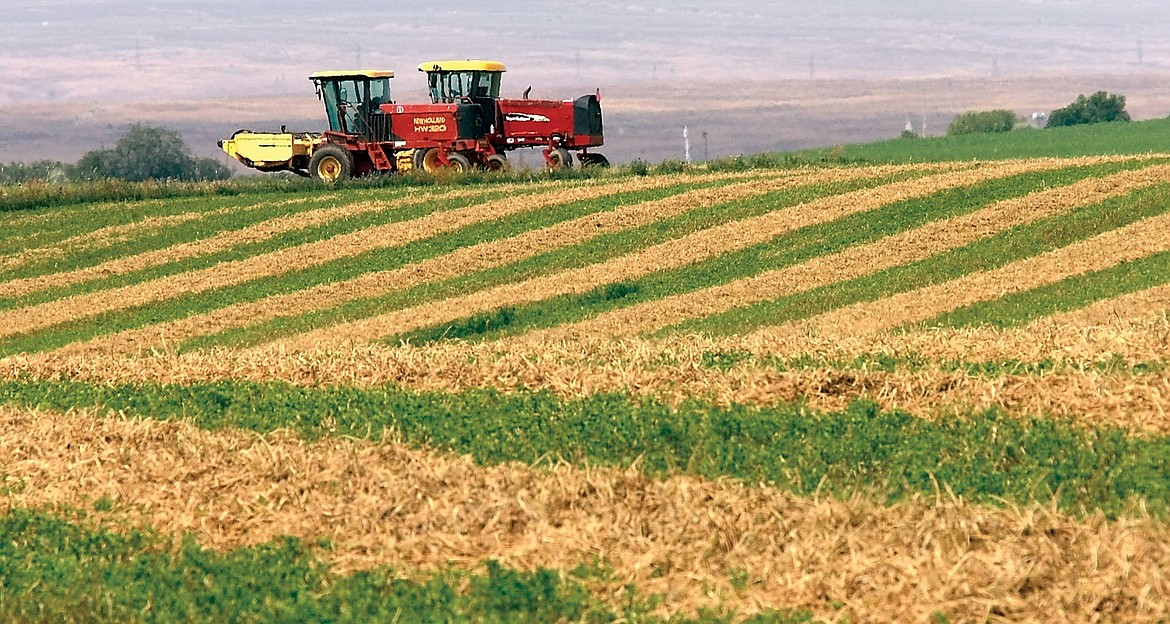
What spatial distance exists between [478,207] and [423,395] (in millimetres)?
25334

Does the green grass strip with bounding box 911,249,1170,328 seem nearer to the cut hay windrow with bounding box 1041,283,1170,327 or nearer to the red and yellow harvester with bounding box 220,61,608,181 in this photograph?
the cut hay windrow with bounding box 1041,283,1170,327

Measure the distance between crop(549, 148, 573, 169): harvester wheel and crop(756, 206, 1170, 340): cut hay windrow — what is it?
2262 cm

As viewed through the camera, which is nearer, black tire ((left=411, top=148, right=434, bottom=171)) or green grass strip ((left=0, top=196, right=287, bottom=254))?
green grass strip ((left=0, top=196, right=287, bottom=254))

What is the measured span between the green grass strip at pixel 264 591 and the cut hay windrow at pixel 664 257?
14.8m

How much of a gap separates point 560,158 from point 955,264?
22524 mm

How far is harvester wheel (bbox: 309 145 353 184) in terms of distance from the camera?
46438 millimetres

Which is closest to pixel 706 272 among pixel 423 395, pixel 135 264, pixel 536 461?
pixel 135 264

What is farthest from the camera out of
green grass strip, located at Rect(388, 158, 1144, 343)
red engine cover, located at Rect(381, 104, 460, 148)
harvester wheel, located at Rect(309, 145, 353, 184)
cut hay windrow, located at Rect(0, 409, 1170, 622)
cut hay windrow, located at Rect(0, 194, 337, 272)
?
red engine cover, located at Rect(381, 104, 460, 148)

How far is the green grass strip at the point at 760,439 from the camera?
8.52m

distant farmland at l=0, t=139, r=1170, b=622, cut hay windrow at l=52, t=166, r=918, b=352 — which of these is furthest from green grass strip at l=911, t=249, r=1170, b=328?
cut hay windrow at l=52, t=166, r=918, b=352

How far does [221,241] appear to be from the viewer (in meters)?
36.8

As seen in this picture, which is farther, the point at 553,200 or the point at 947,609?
the point at 553,200

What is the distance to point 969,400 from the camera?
1053 centimetres

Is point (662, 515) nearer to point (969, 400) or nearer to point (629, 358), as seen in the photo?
point (969, 400)
